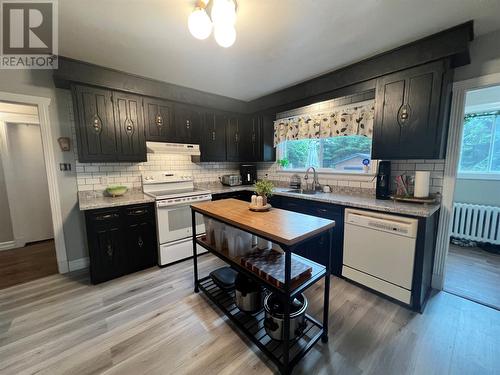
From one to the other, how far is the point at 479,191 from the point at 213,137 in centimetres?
434

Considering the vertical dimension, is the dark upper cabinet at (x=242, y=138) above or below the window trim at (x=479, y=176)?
above

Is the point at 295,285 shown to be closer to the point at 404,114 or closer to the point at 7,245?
the point at 404,114

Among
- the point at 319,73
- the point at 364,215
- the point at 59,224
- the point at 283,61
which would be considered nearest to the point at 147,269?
the point at 59,224

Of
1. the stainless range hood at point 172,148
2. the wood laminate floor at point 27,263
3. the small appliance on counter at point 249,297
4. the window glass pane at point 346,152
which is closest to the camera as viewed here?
the small appliance on counter at point 249,297

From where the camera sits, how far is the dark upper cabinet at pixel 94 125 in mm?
2424

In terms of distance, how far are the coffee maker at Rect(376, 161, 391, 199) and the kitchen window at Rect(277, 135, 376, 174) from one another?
0.96 feet

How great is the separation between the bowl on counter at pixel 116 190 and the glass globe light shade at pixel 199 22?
222cm

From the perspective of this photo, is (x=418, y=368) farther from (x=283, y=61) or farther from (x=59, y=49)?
(x=59, y=49)

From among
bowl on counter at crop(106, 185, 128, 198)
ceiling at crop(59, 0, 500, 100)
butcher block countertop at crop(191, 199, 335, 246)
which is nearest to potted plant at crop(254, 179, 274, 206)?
butcher block countertop at crop(191, 199, 335, 246)

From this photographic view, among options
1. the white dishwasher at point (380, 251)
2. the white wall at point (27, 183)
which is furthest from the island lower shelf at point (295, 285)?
the white wall at point (27, 183)

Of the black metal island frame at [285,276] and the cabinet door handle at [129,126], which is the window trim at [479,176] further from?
the cabinet door handle at [129,126]

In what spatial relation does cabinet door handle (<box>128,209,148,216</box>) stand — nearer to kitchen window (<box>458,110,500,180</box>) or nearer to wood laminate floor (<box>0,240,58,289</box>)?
wood laminate floor (<box>0,240,58,289</box>)

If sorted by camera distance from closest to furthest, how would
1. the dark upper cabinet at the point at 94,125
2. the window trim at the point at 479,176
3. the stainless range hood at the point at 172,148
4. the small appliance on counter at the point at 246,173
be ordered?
1. the dark upper cabinet at the point at 94,125
2. the stainless range hood at the point at 172,148
3. the window trim at the point at 479,176
4. the small appliance on counter at the point at 246,173

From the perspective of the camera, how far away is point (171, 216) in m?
2.78
